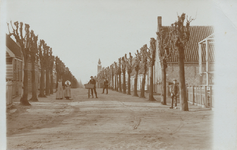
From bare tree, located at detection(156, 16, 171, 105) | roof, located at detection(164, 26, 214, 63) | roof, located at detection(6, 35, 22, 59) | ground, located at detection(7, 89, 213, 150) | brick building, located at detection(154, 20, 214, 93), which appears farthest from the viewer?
roof, located at detection(164, 26, 214, 63)

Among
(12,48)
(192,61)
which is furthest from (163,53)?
(192,61)

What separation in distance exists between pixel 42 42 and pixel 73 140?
22.2 metres

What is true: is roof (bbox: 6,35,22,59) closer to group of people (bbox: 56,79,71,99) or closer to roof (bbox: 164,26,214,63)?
group of people (bbox: 56,79,71,99)

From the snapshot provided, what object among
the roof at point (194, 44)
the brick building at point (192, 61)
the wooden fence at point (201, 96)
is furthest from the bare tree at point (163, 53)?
the roof at point (194, 44)

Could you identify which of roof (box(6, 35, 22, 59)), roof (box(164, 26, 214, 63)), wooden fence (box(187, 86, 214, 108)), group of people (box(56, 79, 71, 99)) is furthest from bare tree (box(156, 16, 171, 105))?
roof (box(164, 26, 214, 63))

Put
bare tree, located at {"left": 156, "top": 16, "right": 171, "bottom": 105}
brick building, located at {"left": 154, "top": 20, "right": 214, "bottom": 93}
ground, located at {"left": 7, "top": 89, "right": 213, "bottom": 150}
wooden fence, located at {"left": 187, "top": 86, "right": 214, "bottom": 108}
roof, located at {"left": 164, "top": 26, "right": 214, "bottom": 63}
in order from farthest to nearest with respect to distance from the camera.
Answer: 1. roof, located at {"left": 164, "top": 26, "right": 214, "bottom": 63}
2. brick building, located at {"left": 154, "top": 20, "right": 214, "bottom": 93}
3. bare tree, located at {"left": 156, "top": 16, "right": 171, "bottom": 105}
4. wooden fence, located at {"left": 187, "top": 86, "right": 214, "bottom": 108}
5. ground, located at {"left": 7, "top": 89, "right": 213, "bottom": 150}

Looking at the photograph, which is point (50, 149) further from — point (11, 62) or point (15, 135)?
point (11, 62)

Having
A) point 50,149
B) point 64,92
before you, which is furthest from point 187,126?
point 64,92

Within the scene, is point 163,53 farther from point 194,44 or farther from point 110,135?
point 194,44

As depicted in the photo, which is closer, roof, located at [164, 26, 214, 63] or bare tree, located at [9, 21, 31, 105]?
bare tree, located at [9, 21, 31, 105]

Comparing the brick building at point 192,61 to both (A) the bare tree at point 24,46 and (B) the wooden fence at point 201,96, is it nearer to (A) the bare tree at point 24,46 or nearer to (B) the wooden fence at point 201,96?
(B) the wooden fence at point 201,96

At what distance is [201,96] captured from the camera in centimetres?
1728

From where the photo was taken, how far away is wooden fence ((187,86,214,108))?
15.7 m

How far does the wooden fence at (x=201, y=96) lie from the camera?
15703 millimetres
